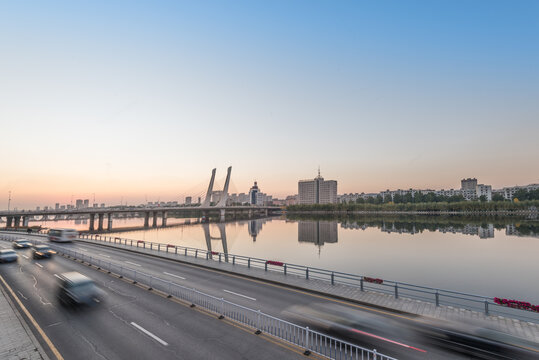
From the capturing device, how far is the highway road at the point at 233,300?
37.0 feet

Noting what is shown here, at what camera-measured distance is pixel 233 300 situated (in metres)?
16.9

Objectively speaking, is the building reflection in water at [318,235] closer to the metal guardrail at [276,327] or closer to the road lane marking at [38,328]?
the metal guardrail at [276,327]

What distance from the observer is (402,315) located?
14492 mm

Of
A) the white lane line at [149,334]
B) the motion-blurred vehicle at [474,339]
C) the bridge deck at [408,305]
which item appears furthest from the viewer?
the bridge deck at [408,305]

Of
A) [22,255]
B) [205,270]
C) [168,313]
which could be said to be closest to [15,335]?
[168,313]

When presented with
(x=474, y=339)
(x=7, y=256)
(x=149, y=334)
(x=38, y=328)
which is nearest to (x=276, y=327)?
(x=149, y=334)

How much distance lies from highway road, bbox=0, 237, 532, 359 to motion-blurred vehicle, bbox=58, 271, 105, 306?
1.06 metres

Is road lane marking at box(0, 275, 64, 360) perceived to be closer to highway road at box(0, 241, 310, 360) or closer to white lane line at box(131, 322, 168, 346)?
highway road at box(0, 241, 310, 360)

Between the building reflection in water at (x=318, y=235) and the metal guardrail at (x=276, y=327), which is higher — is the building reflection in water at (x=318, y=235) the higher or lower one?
the lower one

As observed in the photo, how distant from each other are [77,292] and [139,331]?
631 cm

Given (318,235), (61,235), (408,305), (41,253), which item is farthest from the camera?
(318,235)

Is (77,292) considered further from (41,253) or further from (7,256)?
(41,253)

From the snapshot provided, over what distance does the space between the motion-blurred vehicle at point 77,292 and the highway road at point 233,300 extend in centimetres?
106

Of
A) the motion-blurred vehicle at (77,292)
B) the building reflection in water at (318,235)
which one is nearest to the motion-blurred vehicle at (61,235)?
the motion-blurred vehicle at (77,292)
